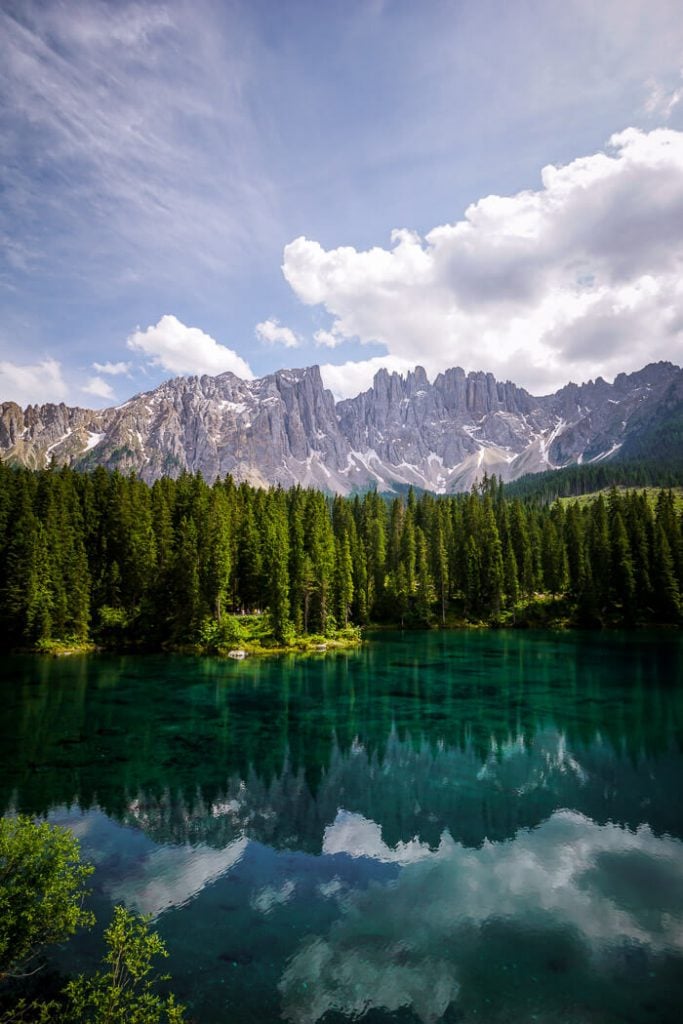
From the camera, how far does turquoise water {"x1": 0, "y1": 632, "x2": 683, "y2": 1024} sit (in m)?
13.9

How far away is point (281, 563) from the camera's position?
75.7m

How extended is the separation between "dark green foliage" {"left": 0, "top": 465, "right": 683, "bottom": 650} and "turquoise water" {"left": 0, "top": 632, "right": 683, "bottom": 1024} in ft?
86.5

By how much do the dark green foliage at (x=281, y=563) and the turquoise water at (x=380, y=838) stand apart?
2637 centimetres

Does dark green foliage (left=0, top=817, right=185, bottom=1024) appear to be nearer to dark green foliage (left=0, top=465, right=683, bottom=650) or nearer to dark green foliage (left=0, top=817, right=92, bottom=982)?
dark green foliage (left=0, top=817, right=92, bottom=982)

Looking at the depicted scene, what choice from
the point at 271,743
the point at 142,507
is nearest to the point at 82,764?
the point at 271,743

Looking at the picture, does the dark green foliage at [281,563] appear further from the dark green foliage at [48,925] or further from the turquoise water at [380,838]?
the dark green foliage at [48,925]

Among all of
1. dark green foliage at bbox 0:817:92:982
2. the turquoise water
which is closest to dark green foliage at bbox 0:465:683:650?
the turquoise water

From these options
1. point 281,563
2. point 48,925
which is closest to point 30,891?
point 48,925

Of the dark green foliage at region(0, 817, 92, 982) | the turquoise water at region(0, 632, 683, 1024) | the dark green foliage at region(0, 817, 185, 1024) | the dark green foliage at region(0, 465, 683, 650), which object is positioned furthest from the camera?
the dark green foliage at region(0, 465, 683, 650)

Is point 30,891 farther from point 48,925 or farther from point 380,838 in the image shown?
point 380,838

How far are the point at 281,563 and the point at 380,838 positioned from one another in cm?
5468

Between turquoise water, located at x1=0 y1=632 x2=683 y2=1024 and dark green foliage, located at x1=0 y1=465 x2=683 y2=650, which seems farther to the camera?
dark green foliage, located at x1=0 y1=465 x2=683 y2=650

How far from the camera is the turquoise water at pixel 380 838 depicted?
13930mm

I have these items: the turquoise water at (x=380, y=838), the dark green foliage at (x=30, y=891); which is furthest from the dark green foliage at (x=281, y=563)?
the dark green foliage at (x=30, y=891)
